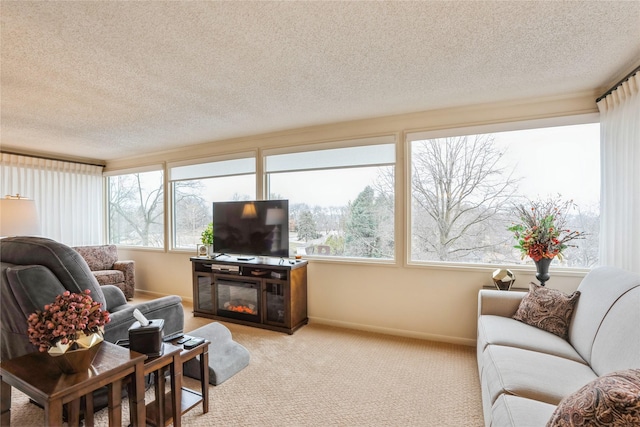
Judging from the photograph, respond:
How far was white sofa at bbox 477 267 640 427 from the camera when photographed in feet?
4.50

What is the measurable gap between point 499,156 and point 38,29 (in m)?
3.85

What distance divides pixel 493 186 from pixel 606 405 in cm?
272

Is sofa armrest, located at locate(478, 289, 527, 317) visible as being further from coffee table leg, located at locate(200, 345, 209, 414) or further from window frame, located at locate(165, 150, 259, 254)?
window frame, located at locate(165, 150, 259, 254)

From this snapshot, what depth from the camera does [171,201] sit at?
5.04 m

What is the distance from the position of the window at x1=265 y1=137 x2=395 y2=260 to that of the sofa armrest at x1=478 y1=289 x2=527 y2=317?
112 cm

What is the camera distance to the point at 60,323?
1.35 m

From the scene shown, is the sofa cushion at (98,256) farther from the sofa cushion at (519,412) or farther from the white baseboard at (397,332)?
the sofa cushion at (519,412)

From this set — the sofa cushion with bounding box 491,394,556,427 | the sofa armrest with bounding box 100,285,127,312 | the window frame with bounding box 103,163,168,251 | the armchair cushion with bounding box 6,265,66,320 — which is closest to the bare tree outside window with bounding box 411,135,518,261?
the sofa cushion with bounding box 491,394,556,427

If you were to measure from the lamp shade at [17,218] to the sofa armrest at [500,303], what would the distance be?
443 cm

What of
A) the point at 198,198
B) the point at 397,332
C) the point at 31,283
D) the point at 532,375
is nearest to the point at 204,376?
the point at 31,283

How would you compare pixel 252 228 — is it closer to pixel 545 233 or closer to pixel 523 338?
pixel 523 338

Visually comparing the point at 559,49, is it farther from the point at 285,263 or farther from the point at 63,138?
the point at 63,138

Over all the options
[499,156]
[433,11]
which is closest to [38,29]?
[433,11]

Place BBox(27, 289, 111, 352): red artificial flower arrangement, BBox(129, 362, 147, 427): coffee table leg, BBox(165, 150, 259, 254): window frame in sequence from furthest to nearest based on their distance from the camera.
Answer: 1. BBox(165, 150, 259, 254): window frame
2. BBox(129, 362, 147, 427): coffee table leg
3. BBox(27, 289, 111, 352): red artificial flower arrangement
